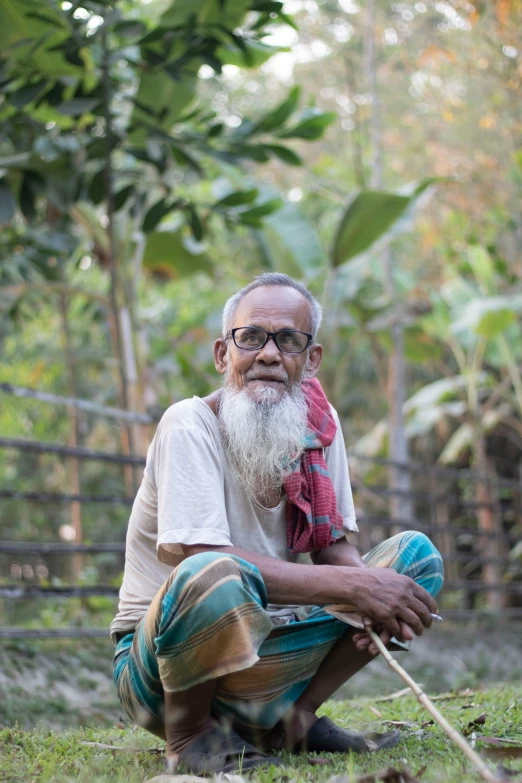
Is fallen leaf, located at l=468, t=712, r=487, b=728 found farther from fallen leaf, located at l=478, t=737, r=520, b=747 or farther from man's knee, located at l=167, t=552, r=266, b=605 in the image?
man's knee, located at l=167, t=552, r=266, b=605

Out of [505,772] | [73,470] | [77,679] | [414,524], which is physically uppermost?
[505,772]

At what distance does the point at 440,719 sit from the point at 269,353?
3.92ft

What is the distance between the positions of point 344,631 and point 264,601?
1.34 feet

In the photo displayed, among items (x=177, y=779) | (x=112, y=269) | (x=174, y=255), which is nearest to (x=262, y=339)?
(x=177, y=779)

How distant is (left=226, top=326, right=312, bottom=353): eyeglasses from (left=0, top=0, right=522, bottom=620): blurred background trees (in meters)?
2.10

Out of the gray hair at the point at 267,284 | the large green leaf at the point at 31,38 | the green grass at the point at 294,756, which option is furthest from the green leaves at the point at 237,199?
the green grass at the point at 294,756

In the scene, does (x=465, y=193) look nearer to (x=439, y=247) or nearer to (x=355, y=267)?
(x=439, y=247)

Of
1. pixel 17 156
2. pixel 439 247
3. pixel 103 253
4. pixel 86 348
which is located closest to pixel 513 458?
pixel 439 247

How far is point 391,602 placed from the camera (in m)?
2.38

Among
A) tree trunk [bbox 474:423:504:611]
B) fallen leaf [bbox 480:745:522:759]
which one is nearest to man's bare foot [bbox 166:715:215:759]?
fallen leaf [bbox 480:745:522:759]

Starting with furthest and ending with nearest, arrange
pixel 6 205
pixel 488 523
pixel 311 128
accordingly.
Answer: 1. pixel 488 523
2. pixel 311 128
3. pixel 6 205

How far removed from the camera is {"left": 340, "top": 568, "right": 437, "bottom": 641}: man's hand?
2373 mm

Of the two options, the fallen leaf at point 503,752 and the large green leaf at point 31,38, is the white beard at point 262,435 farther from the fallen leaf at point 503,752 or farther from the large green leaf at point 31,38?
the large green leaf at point 31,38

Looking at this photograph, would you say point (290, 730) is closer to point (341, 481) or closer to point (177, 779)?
point (177, 779)
